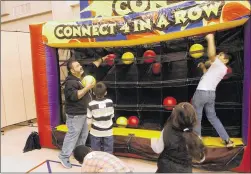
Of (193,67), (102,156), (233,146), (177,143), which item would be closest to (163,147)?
(177,143)

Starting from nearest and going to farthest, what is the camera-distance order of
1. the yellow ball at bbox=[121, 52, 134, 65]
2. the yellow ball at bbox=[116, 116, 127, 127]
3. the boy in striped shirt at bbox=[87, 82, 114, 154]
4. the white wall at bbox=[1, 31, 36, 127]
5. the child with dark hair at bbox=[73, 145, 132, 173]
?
the child with dark hair at bbox=[73, 145, 132, 173] < the boy in striped shirt at bbox=[87, 82, 114, 154] < the yellow ball at bbox=[121, 52, 134, 65] < the yellow ball at bbox=[116, 116, 127, 127] < the white wall at bbox=[1, 31, 36, 127]

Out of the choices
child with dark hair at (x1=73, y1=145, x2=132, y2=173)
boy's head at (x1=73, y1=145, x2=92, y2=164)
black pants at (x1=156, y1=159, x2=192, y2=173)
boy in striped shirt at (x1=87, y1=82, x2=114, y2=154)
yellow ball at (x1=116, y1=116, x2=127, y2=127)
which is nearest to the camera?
child with dark hair at (x1=73, y1=145, x2=132, y2=173)

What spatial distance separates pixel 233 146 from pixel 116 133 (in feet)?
4.71

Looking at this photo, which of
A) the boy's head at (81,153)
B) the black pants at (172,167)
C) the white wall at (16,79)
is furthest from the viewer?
the white wall at (16,79)

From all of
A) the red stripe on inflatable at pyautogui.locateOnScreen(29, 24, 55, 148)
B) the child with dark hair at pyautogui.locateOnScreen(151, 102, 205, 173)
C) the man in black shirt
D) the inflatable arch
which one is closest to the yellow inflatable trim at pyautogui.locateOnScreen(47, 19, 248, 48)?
the inflatable arch

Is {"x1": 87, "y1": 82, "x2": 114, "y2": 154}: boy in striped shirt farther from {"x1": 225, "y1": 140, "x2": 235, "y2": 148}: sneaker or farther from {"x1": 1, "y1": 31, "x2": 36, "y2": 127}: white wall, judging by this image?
{"x1": 1, "y1": 31, "x2": 36, "y2": 127}: white wall

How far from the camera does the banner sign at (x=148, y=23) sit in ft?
8.36

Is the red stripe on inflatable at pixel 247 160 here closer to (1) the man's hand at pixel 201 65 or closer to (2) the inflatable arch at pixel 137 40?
(2) the inflatable arch at pixel 137 40

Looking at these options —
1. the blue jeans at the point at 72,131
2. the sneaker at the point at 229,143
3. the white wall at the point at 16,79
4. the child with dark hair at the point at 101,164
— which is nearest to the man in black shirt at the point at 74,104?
the blue jeans at the point at 72,131

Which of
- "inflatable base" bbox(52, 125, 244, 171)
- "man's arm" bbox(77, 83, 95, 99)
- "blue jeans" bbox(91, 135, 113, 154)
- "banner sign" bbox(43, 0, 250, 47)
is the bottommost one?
"inflatable base" bbox(52, 125, 244, 171)

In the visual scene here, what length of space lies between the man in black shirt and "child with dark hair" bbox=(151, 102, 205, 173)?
4.48 ft

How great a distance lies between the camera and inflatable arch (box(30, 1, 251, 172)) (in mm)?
2590

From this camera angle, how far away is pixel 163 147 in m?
1.65

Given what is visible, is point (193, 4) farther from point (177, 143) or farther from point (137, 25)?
point (177, 143)
